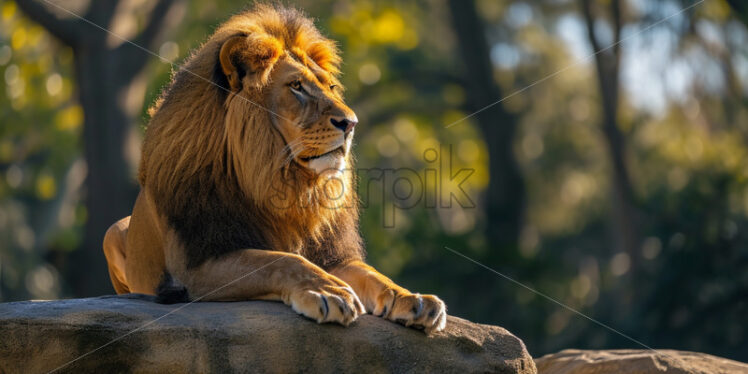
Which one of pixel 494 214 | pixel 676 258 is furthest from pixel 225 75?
pixel 494 214

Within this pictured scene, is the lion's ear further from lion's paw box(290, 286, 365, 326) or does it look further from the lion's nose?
lion's paw box(290, 286, 365, 326)

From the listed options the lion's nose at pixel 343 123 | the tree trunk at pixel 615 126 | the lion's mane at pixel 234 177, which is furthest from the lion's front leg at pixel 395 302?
the tree trunk at pixel 615 126

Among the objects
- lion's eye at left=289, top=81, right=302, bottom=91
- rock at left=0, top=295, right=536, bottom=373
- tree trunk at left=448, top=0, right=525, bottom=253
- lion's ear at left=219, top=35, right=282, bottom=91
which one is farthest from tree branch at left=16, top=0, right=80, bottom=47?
rock at left=0, top=295, right=536, bottom=373

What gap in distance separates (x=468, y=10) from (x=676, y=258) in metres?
7.45

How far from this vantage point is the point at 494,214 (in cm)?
1845

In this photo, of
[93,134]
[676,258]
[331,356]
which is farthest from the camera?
[676,258]

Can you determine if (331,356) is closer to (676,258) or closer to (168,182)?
(168,182)

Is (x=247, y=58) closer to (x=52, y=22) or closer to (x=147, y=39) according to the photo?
(x=52, y=22)

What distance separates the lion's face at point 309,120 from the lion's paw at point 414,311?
889 millimetres

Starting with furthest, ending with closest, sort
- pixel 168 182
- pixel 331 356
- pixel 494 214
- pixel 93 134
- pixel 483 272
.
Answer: pixel 494 214
pixel 483 272
pixel 93 134
pixel 168 182
pixel 331 356

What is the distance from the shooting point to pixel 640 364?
5.59 m

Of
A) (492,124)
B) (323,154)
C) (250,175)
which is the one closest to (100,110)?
(250,175)

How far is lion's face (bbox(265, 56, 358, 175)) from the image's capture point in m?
5.23

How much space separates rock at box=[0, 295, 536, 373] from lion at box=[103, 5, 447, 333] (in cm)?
26
